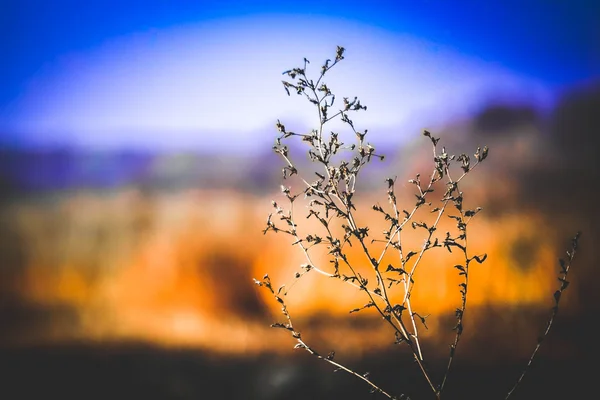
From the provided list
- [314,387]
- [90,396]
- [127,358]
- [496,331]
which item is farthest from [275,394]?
[496,331]

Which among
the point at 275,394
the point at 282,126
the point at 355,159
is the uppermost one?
the point at 282,126

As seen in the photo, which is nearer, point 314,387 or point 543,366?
point 543,366

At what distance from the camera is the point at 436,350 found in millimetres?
6070

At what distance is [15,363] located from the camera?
23.1 ft

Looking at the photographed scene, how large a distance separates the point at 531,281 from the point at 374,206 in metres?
4.96

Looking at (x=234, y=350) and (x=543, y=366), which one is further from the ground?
(x=234, y=350)

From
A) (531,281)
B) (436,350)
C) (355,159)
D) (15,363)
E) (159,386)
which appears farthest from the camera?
(159,386)

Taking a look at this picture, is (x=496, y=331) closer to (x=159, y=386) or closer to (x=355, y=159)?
(x=355, y=159)

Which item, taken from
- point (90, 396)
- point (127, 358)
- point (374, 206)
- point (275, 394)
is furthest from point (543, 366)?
point (90, 396)

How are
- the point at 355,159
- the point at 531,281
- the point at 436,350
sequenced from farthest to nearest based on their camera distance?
the point at 436,350
the point at 531,281
the point at 355,159

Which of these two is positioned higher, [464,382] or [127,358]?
[127,358]

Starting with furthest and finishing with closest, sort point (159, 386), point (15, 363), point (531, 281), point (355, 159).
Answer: point (159, 386) < point (15, 363) < point (531, 281) < point (355, 159)

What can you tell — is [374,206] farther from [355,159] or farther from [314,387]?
[314,387]

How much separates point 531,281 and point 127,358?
7612 millimetres
